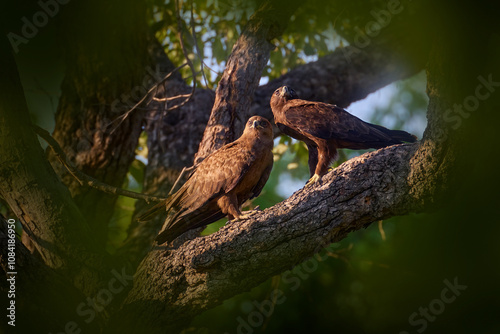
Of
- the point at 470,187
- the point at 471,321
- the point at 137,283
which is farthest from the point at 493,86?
the point at 137,283

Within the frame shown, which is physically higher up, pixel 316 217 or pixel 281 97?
pixel 281 97

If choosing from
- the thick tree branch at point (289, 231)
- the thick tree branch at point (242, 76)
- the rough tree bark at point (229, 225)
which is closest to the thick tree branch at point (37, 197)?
the rough tree bark at point (229, 225)

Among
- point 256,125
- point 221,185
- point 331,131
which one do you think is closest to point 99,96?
point 256,125

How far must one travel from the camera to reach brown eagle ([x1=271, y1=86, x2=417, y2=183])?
4.37m

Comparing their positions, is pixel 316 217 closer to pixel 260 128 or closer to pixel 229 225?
pixel 229 225

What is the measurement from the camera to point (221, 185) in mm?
4055

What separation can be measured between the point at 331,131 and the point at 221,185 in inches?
43.7

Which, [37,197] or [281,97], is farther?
[281,97]

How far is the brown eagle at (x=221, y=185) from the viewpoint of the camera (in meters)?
4.05

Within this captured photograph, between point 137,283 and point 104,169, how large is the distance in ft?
7.50

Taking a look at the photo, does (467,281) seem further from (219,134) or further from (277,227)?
(219,134)

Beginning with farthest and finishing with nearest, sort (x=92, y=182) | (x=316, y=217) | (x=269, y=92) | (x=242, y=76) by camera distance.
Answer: (x=269, y=92) → (x=242, y=76) → (x=92, y=182) → (x=316, y=217)

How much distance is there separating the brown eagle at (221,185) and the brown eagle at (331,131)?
364 millimetres

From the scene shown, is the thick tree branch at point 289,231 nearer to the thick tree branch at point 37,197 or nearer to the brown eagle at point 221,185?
the brown eagle at point 221,185
